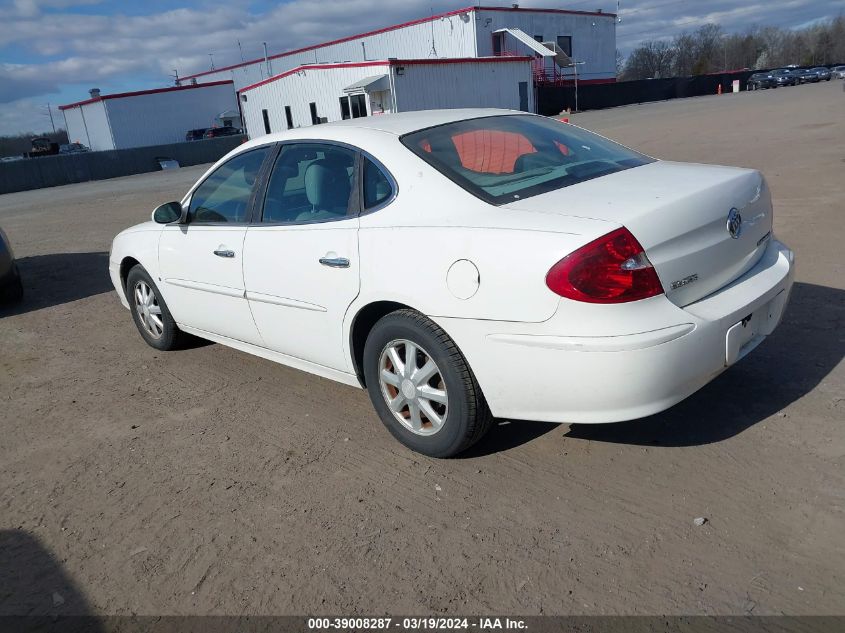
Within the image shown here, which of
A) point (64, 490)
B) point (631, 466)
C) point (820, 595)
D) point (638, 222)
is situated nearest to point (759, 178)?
point (638, 222)

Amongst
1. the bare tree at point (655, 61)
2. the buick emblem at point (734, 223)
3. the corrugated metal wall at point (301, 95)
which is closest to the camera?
the buick emblem at point (734, 223)

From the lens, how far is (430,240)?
3049mm

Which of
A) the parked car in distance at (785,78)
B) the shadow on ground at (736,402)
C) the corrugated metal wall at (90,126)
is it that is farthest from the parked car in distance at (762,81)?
the shadow on ground at (736,402)

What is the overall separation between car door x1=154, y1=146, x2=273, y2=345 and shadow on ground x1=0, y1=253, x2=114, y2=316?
3455 mm

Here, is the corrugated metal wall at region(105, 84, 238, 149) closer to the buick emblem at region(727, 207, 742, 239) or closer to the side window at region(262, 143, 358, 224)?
the side window at region(262, 143, 358, 224)

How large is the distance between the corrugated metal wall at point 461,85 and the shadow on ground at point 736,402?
1118 inches

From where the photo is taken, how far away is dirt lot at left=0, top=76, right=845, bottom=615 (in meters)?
2.53

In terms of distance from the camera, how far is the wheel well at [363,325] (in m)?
3.38

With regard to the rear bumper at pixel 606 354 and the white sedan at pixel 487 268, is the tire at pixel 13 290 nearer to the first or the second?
the white sedan at pixel 487 268

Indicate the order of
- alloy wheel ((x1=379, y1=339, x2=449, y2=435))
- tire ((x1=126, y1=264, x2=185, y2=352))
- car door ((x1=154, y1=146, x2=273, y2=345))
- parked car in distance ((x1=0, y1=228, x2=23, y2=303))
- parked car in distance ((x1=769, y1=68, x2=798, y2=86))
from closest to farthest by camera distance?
alloy wheel ((x1=379, y1=339, x2=449, y2=435)) < car door ((x1=154, y1=146, x2=273, y2=345)) < tire ((x1=126, y1=264, x2=185, y2=352)) < parked car in distance ((x1=0, y1=228, x2=23, y2=303)) < parked car in distance ((x1=769, y1=68, x2=798, y2=86))

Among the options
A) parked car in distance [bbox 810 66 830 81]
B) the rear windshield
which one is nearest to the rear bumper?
the rear windshield

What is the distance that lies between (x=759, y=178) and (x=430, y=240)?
68.6 inches

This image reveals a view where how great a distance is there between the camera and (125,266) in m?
5.53

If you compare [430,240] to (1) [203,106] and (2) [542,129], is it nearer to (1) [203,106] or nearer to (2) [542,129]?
(2) [542,129]
